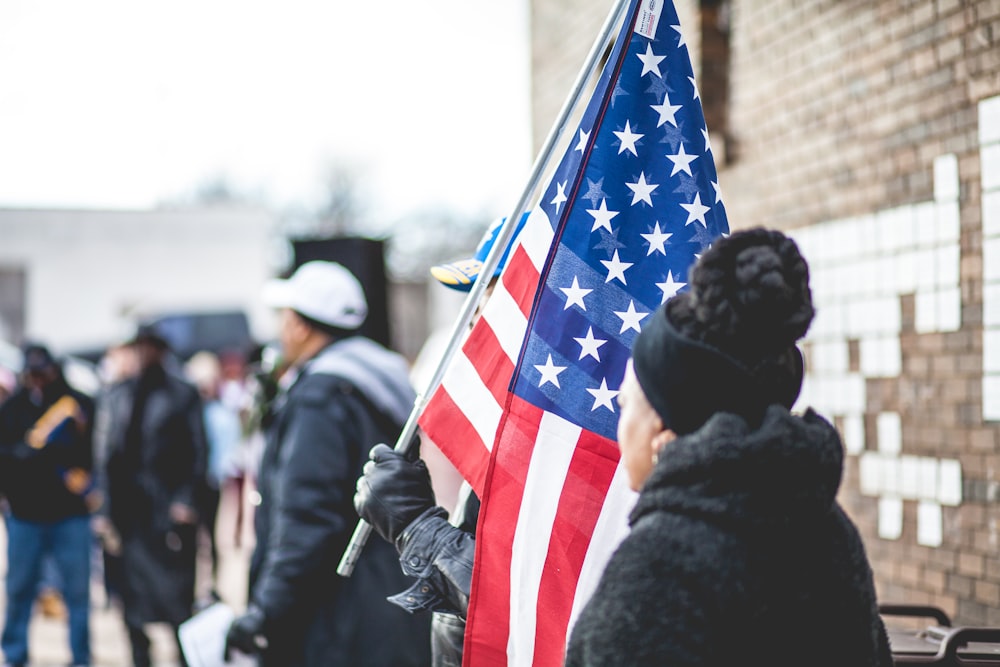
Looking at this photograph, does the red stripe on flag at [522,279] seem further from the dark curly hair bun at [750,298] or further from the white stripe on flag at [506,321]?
the dark curly hair bun at [750,298]

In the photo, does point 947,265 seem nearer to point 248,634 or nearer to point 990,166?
point 990,166

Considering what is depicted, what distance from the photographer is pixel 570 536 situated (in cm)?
229

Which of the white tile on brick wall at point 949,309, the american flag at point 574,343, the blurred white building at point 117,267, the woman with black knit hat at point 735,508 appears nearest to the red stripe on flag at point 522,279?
the american flag at point 574,343

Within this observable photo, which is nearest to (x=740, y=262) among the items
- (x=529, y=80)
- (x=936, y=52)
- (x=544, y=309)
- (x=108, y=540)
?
(x=544, y=309)

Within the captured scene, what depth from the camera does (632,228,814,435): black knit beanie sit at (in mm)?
1555

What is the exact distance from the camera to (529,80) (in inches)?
327

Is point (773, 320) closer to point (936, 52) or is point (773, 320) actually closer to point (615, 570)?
point (615, 570)

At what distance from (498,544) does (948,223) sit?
259cm

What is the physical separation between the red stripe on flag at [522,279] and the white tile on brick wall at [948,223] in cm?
222

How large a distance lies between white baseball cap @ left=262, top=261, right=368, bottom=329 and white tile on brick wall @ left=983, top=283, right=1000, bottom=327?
2.40 m

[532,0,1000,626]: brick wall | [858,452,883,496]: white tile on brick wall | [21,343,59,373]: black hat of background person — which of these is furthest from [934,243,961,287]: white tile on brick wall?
[21,343,59,373]: black hat of background person

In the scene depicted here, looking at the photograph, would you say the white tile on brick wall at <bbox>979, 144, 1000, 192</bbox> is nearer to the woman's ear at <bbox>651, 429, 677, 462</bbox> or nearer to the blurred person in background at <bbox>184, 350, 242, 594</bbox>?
the woman's ear at <bbox>651, 429, 677, 462</bbox>

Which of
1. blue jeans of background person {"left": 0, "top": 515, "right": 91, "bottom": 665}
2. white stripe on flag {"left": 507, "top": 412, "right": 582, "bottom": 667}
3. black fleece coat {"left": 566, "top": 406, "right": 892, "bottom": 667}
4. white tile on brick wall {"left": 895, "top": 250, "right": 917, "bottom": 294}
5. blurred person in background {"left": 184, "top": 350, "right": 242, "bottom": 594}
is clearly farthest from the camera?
blurred person in background {"left": 184, "top": 350, "right": 242, "bottom": 594}

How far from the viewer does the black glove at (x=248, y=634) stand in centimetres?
341
